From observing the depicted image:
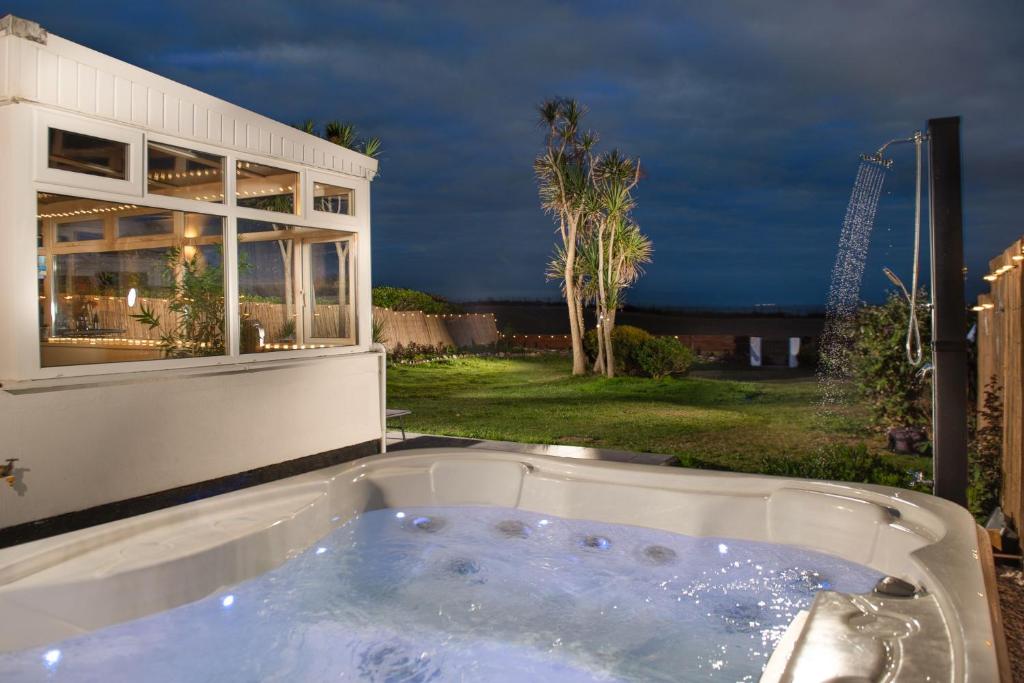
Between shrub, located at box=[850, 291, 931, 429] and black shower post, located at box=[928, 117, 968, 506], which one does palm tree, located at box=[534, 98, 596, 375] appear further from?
black shower post, located at box=[928, 117, 968, 506]

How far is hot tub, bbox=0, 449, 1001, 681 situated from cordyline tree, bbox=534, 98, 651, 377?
918cm

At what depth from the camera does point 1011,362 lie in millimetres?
3559

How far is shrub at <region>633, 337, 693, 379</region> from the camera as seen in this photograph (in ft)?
41.8

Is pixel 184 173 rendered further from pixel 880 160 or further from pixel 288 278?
pixel 880 160

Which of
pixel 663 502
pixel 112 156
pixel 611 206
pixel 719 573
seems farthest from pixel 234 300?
pixel 611 206

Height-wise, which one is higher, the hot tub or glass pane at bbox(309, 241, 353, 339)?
glass pane at bbox(309, 241, 353, 339)

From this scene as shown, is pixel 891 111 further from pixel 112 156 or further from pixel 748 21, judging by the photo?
pixel 112 156

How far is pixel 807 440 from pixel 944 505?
13.6ft

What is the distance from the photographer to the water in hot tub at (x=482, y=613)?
2.38m

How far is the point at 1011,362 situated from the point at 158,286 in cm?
455

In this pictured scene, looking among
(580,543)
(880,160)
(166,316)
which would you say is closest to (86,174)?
(166,316)

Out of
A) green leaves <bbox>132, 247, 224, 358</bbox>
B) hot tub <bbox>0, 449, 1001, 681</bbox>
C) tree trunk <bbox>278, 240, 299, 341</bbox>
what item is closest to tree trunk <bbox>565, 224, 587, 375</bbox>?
tree trunk <bbox>278, 240, 299, 341</bbox>

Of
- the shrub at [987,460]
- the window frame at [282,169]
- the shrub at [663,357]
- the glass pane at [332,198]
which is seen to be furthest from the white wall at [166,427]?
the shrub at [663,357]

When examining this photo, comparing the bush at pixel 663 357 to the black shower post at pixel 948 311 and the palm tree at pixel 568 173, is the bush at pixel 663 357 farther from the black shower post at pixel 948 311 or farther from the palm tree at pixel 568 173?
the black shower post at pixel 948 311
